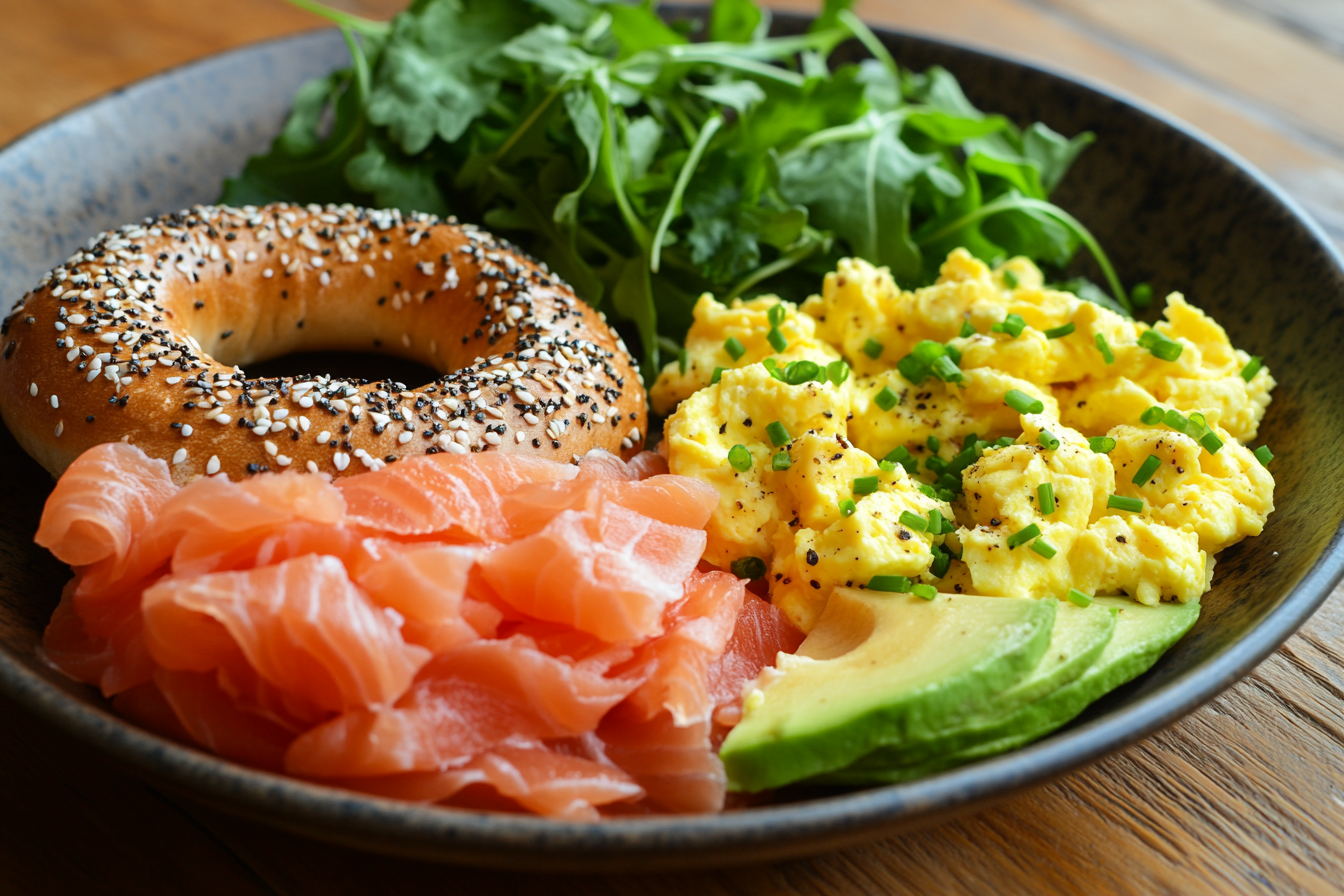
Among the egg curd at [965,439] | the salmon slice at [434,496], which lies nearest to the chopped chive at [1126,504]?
the egg curd at [965,439]

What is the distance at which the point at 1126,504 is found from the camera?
1.70m

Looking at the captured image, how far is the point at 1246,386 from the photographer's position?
198 centimetres

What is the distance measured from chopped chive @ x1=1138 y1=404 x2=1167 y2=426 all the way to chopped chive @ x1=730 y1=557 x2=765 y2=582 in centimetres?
73

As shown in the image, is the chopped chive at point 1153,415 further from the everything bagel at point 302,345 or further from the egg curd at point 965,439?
the everything bagel at point 302,345

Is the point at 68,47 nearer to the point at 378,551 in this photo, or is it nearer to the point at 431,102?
the point at 431,102

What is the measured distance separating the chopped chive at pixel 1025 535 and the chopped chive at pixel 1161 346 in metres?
0.54

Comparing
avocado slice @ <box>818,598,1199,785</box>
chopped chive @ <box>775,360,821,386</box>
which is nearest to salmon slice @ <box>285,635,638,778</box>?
avocado slice @ <box>818,598,1199,785</box>

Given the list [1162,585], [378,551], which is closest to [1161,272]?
[1162,585]

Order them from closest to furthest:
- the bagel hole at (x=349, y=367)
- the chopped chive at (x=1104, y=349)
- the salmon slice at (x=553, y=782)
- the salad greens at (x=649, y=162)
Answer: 1. the salmon slice at (x=553, y=782)
2. the chopped chive at (x=1104, y=349)
3. the bagel hole at (x=349, y=367)
4. the salad greens at (x=649, y=162)

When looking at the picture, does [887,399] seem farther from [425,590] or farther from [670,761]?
[425,590]

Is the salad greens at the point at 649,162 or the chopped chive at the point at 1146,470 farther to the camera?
the salad greens at the point at 649,162

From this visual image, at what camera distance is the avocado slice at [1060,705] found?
1.34m

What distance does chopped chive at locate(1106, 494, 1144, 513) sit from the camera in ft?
5.57

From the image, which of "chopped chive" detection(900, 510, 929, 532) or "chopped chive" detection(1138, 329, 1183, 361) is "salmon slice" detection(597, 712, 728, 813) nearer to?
"chopped chive" detection(900, 510, 929, 532)
